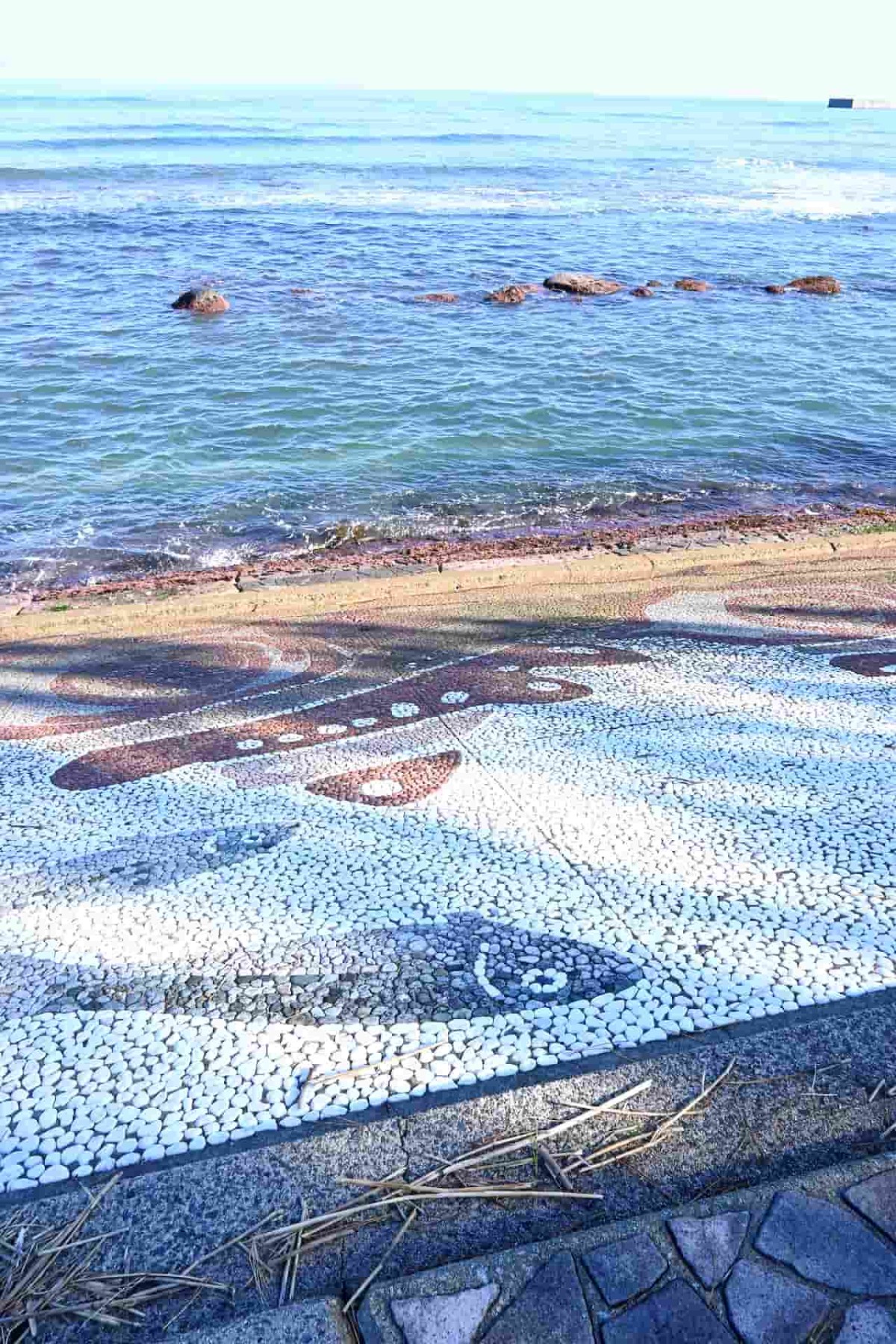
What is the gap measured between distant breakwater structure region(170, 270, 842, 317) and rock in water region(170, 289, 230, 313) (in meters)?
0.45

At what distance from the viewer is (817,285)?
2658cm

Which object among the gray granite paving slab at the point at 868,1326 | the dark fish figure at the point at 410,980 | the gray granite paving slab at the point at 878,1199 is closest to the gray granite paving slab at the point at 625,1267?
the gray granite paving slab at the point at 868,1326

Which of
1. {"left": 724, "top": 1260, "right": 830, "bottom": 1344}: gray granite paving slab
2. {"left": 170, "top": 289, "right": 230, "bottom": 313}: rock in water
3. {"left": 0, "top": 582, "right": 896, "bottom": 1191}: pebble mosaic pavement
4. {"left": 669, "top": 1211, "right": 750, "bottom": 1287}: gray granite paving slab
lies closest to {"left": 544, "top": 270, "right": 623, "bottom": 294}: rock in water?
{"left": 170, "top": 289, "right": 230, "bottom": 313}: rock in water

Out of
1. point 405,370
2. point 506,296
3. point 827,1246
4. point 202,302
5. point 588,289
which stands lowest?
point 827,1246

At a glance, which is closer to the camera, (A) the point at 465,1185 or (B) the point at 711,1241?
(B) the point at 711,1241

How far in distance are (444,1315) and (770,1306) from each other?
0.72m

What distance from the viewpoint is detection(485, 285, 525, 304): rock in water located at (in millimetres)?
24641

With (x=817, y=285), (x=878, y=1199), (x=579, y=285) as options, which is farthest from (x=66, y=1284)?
(x=817, y=285)

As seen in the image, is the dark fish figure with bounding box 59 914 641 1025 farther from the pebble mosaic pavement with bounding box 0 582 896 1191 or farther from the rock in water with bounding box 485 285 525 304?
the rock in water with bounding box 485 285 525 304

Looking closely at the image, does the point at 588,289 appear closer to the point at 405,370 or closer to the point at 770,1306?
the point at 405,370

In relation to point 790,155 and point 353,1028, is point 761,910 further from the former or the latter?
point 790,155

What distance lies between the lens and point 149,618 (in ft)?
28.0

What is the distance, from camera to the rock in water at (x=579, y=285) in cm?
2605

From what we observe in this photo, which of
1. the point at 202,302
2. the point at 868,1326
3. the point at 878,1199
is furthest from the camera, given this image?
the point at 202,302
